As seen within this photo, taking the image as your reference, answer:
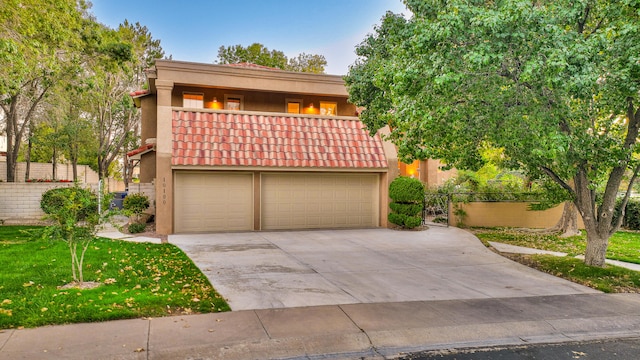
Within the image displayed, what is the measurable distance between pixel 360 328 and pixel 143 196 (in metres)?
13.5

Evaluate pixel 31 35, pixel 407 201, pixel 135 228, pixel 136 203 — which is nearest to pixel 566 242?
pixel 407 201

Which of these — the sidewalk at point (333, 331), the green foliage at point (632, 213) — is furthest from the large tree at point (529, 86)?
the green foliage at point (632, 213)

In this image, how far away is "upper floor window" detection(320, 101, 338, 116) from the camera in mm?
21344

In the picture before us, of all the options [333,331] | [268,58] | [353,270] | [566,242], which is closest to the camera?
[333,331]

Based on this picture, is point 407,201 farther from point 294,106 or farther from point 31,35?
point 31,35

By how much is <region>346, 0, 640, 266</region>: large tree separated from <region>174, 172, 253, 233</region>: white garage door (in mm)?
7812

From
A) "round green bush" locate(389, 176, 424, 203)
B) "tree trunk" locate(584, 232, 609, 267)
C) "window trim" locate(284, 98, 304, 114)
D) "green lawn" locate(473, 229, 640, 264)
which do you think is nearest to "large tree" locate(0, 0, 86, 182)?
"window trim" locate(284, 98, 304, 114)

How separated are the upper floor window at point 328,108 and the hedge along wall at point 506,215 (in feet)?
23.5

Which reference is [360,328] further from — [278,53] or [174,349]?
[278,53]

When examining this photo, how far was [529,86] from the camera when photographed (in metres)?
9.12

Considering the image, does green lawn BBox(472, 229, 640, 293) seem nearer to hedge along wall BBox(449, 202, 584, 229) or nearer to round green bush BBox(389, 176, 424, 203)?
hedge along wall BBox(449, 202, 584, 229)

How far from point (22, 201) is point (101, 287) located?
47.8ft

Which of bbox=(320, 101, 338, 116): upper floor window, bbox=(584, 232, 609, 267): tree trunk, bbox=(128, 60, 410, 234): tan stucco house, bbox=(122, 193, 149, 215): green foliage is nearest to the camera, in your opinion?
bbox=(584, 232, 609, 267): tree trunk

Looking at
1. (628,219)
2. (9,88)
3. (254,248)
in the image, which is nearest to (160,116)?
(9,88)
